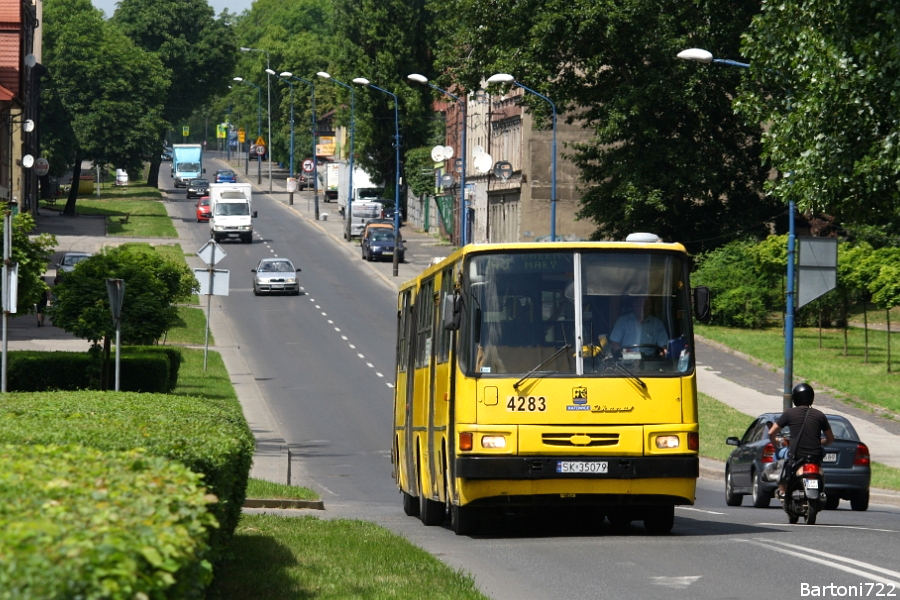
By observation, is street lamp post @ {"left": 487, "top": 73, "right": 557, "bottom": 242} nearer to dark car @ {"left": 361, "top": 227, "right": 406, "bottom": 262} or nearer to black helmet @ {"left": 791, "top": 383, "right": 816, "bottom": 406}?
black helmet @ {"left": 791, "top": 383, "right": 816, "bottom": 406}

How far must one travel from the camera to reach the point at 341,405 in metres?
36.2

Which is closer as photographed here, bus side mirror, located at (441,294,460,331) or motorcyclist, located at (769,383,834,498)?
bus side mirror, located at (441,294,460,331)

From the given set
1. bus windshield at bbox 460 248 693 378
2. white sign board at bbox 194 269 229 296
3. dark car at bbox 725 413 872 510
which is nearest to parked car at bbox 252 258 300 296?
white sign board at bbox 194 269 229 296

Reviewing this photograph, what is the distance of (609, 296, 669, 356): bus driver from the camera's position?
44.0ft

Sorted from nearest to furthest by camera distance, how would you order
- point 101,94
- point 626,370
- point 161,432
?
point 161,432
point 626,370
point 101,94

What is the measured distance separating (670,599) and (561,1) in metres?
40.8

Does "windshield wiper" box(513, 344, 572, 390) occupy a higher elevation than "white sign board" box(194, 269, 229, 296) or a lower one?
lower

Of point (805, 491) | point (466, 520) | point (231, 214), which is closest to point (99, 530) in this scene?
point (466, 520)

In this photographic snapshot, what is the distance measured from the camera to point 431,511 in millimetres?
15945

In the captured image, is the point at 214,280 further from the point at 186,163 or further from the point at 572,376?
the point at 186,163

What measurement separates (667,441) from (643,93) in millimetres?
36597

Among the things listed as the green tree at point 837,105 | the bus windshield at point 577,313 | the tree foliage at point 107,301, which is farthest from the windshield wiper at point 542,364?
the tree foliage at point 107,301

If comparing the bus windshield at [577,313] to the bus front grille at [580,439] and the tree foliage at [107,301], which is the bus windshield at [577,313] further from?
the tree foliage at [107,301]

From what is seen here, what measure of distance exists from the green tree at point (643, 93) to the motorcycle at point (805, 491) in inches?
1324
